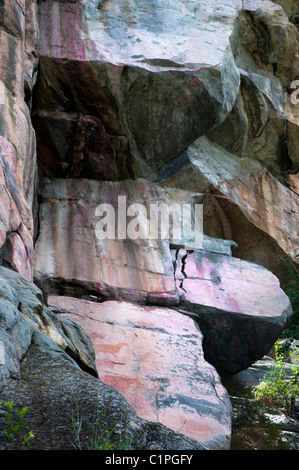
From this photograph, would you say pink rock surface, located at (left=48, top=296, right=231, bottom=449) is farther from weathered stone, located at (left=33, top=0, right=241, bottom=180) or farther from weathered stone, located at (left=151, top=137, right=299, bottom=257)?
weathered stone, located at (left=151, top=137, right=299, bottom=257)

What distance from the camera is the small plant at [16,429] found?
2.25 m

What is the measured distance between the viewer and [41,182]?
9.08 metres

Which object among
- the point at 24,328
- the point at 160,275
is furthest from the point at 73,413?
the point at 160,275

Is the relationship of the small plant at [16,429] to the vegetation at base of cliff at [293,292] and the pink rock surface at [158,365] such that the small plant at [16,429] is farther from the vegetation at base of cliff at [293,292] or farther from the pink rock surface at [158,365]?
the vegetation at base of cliff at [293,292]

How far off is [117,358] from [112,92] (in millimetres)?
4537

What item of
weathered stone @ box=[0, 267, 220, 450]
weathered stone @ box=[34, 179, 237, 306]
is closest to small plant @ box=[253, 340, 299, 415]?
weathered stone @ box=[34, 179, 237, 306]

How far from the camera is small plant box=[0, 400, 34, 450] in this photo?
2.25 m

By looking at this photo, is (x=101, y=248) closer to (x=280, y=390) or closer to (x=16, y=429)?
(x=280, y=390)

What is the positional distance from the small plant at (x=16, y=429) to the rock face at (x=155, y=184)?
97.5 inches

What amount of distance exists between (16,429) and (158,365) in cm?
442

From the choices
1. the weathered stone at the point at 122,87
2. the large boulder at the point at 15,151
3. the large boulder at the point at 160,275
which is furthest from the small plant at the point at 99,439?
the weathered stone at the point at 122,87
